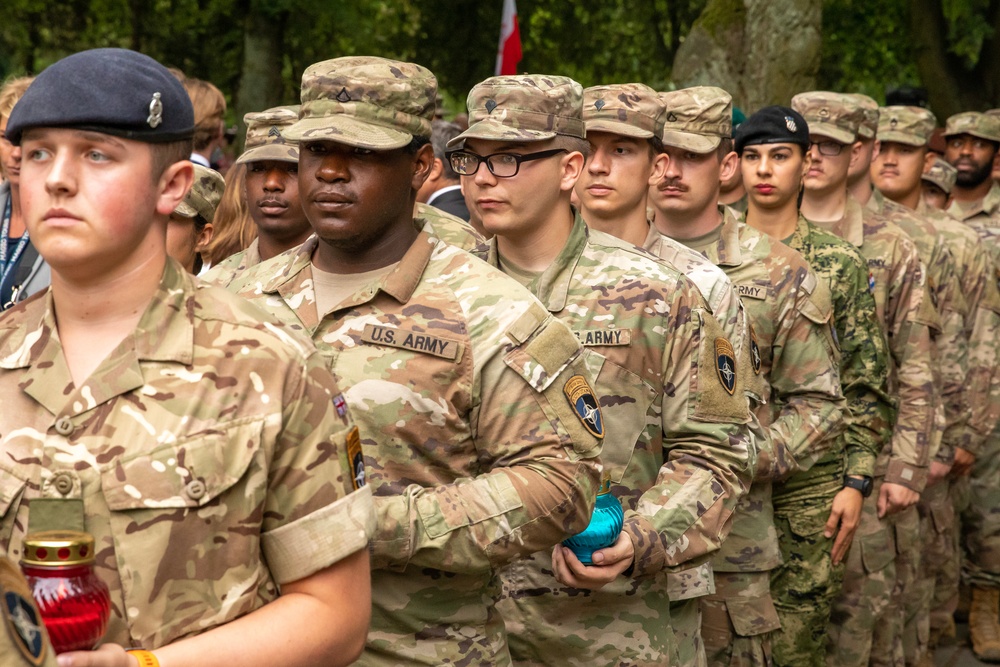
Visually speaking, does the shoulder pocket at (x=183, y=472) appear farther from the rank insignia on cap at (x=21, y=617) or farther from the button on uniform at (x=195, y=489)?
the rank insignia on cap at (x=21, y=617)

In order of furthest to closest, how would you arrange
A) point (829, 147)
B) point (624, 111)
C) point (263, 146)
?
point (829, 147) → point (263, 146) → point (624, 111)

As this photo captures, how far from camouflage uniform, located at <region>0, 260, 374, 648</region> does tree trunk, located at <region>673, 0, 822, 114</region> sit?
433 inches

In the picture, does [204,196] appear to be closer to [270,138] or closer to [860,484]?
[270,138]

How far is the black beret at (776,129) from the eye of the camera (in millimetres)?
6766

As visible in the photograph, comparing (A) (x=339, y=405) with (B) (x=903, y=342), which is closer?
(A) (x=339, y=405)

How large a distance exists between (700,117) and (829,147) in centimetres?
179

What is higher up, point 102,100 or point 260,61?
point 102,100

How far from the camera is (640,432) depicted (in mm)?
4219

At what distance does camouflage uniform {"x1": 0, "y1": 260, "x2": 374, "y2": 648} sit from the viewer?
2229 mm

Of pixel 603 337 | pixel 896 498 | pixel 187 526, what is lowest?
pixel 896 498

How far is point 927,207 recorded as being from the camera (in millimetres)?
10023

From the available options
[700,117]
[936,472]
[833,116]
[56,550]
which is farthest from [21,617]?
[936,472]

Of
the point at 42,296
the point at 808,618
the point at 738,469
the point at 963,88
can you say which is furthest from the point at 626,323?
the point at 963,88

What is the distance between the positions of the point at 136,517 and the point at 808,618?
14.5 feet
